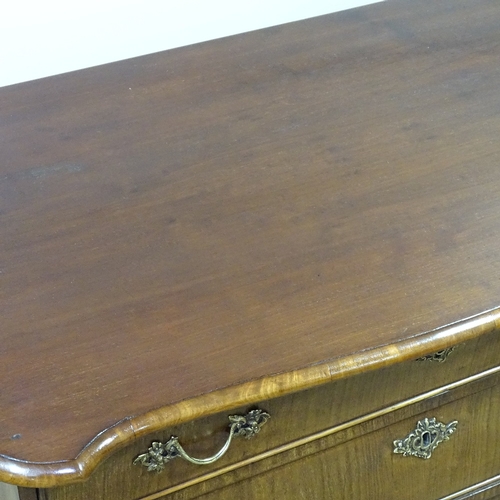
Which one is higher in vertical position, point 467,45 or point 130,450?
point 467,45

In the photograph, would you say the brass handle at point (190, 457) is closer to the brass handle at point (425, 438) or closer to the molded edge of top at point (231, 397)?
the molded edge of top at point (231, 397)

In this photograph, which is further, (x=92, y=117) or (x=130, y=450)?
(x=92, y=117)

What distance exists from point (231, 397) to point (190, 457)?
99mm

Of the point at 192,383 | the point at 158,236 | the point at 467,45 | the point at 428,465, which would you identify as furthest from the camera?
the point at 467,45

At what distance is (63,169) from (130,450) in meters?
0.35

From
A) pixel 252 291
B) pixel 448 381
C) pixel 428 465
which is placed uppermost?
pixel 252 291

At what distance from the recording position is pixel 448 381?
2.94ft

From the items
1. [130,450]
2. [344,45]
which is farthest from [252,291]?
[344,45]

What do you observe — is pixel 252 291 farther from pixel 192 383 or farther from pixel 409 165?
pixel 409 165

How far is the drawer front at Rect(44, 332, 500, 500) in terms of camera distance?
0.74 metres

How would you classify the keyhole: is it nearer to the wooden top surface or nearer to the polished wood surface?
the polished wood surface

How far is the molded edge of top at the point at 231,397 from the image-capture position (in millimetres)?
634

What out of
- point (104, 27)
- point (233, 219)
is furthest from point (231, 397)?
point (104, 27)

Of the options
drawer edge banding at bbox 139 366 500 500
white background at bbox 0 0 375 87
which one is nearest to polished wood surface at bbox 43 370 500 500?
drawer edge banding at bbox 139 366 500 500
